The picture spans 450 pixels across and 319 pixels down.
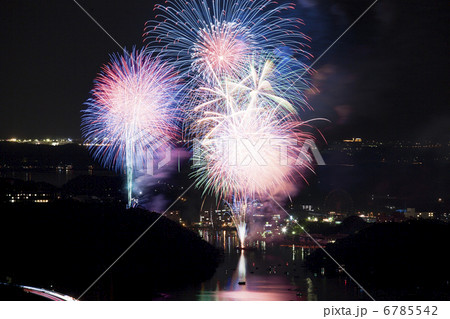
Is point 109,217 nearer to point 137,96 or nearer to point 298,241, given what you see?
point 137,96

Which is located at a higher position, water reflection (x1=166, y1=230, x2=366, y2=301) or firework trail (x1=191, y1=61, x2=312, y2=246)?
firework trail (x1=191, y1=61, x2=312, y2=246)

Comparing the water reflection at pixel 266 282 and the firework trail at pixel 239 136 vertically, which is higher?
the firework trail at pixel 239 136

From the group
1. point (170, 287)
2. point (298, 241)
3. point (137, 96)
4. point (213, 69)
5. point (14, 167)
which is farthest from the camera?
point (14, 167)

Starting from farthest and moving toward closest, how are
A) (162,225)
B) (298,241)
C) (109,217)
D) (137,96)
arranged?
(298,241)
(162,225)
(109,217)
(137,96)

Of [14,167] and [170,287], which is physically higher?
[14,167]
